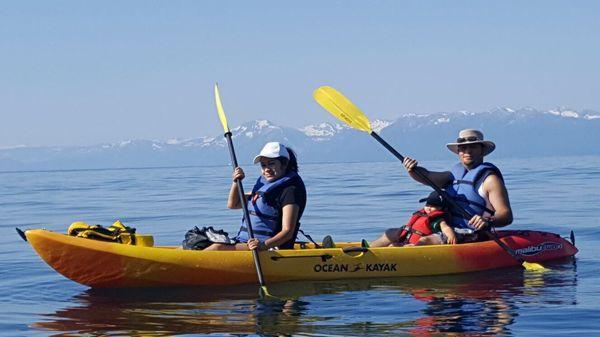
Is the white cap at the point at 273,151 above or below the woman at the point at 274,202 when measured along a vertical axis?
above

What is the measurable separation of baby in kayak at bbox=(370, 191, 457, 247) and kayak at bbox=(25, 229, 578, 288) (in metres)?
0.22

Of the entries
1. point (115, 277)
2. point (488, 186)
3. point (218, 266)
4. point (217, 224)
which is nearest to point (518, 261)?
point (488, 186)

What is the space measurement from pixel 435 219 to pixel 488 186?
713 mm

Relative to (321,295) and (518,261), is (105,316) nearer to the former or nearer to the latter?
(321,295)

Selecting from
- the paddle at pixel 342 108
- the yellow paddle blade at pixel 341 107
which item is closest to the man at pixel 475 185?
the paddle at pixel 342 108

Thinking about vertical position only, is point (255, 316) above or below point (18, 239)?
below

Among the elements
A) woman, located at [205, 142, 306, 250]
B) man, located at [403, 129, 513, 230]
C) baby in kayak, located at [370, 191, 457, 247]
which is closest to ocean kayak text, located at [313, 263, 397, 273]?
woman, located at [205, 142, 306, 250]

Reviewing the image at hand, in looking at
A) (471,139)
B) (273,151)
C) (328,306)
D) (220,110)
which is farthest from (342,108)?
(328,306)

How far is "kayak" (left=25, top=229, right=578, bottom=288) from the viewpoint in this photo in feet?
32.3

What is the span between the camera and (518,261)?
37.8 feet

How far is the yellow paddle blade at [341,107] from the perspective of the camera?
1239cm

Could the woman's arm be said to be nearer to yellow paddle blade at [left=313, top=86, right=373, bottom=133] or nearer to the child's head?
the child's head

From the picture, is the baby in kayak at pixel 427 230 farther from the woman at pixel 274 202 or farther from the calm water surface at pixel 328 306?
the woman at pixel 274 202

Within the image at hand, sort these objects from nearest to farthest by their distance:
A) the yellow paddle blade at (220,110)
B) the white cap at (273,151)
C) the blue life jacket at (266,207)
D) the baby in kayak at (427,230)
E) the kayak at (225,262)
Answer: the kayak at (225,262)
the white cap at (273,151)
the blue life jacket at (266,207)
the baby in kayak at (427,230)
the yellow paddle blade at (220,110)
